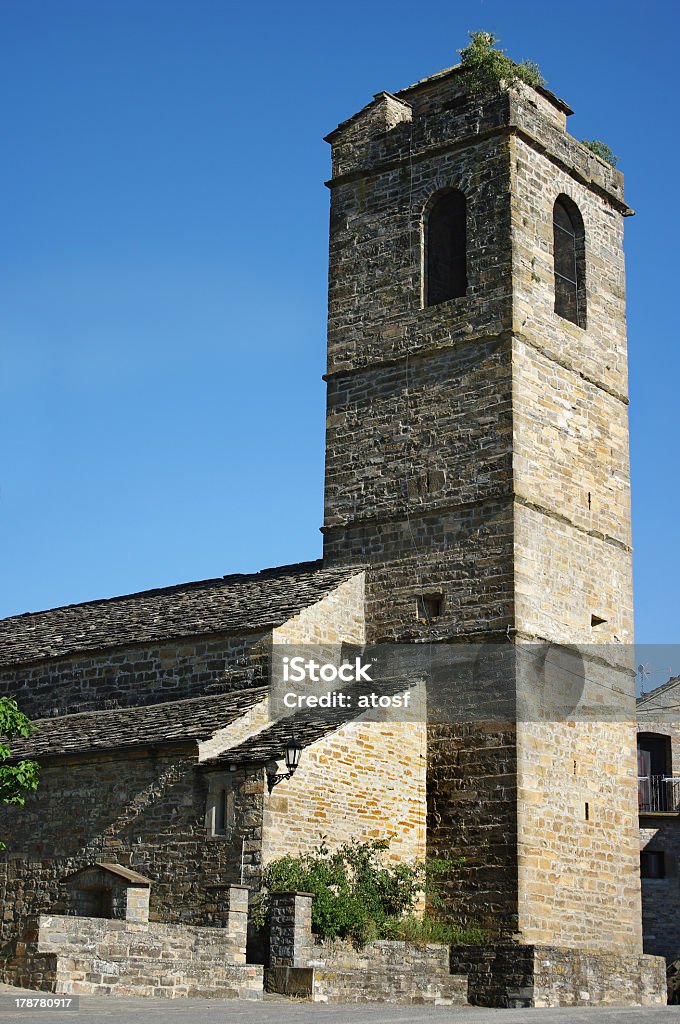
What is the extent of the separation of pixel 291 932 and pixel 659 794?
19407 mm

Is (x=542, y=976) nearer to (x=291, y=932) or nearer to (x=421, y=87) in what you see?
(x=291, y=932)

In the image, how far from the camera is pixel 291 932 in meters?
17.1

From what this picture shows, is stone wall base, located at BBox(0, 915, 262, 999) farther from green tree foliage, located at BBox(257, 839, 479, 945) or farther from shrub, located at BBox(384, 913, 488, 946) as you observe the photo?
shrub, located at BBox(384, 913, 488, 946)

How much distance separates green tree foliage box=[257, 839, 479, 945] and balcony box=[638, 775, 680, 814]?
14677mm

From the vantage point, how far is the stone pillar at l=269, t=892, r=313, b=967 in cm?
1703

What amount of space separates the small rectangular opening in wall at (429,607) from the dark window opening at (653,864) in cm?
1353

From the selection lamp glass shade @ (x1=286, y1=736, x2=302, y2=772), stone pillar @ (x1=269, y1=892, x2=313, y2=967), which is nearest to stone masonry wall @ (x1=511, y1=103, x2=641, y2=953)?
lamp glass shade @ (x1=286, y1=736, x2=302, y2=772)

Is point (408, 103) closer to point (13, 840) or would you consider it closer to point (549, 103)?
point (549, 103)

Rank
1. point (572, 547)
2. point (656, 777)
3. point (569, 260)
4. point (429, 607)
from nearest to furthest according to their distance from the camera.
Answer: point (429, 607), point (572, 547), point (569, 260), point (656, 777)

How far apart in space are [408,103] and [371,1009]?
17093 millimetres

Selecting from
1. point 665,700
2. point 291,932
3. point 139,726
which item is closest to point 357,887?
point 291,932

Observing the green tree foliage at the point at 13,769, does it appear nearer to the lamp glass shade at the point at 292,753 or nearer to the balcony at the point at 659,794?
the lamp glass shade at the point at 292,753

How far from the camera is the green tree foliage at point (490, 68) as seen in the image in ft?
80.4

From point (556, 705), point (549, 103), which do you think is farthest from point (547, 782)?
point (549, 103)
